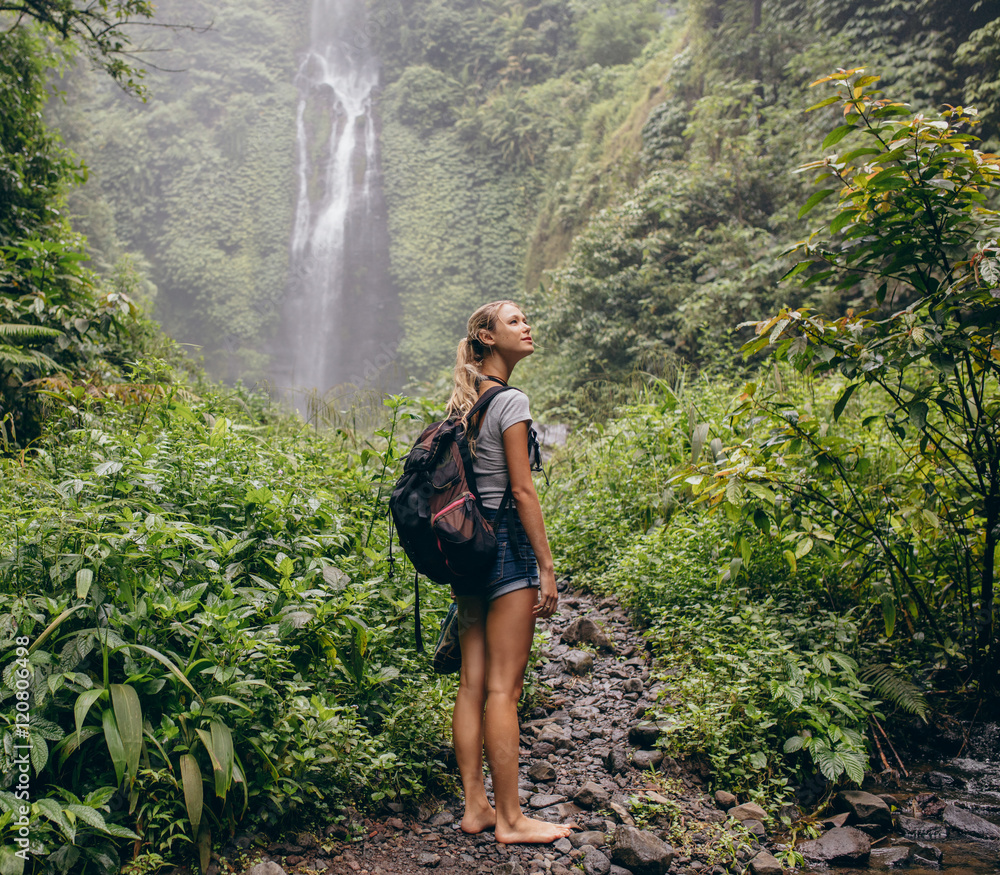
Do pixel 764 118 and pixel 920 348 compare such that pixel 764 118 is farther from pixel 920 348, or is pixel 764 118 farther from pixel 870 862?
pixel 870 862

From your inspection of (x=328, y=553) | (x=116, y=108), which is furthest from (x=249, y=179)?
(x=328, y=553)

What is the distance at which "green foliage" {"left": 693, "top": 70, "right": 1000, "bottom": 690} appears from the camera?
2.58 meters

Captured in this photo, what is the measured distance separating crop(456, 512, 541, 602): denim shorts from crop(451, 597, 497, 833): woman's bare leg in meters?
0.12

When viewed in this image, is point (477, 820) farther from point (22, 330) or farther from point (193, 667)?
point (22, 330)

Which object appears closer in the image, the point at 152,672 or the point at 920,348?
the point at 152,672

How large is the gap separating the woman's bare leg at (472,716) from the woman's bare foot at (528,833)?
0.37ft

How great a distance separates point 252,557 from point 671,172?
34.9 ft

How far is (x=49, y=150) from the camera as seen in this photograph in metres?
7.21

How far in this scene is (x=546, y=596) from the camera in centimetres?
228

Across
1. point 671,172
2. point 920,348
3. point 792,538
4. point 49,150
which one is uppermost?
point 671,172

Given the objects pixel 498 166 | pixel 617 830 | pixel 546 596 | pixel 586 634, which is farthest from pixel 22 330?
pixel 498 166

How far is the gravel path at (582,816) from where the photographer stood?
84.4 inches

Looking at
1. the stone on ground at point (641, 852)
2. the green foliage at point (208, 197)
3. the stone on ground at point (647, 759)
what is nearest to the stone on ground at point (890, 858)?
the stone on ground at point (641, 852)

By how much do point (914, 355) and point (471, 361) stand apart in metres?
1.77
